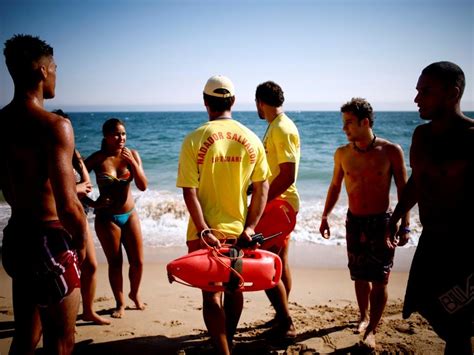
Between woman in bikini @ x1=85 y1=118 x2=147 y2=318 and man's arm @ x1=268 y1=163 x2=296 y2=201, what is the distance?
1486 millimetres

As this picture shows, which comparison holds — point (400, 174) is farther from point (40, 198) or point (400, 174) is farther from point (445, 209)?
point (40, 198)

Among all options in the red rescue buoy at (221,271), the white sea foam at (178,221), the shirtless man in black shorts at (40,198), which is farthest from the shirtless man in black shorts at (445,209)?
the white sea foam at (178,221)

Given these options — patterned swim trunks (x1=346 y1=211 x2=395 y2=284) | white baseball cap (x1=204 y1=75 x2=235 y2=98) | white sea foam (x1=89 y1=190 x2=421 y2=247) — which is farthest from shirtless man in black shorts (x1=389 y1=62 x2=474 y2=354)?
white sea foam (x1=89 y1=190 x2=421 y2=247)

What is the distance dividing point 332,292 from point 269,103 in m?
2.64

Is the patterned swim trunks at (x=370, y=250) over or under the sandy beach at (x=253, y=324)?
over

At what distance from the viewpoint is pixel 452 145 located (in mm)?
2471

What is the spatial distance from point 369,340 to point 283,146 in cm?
188

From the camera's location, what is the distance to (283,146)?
355 cm

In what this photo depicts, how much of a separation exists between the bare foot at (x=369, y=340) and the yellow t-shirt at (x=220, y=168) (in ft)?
5.27

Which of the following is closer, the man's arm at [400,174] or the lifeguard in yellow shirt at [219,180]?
the lifeguard in yellow shirt at [219,180]

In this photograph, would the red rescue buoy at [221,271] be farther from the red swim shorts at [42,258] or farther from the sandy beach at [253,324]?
the sandy beach at [253,324]

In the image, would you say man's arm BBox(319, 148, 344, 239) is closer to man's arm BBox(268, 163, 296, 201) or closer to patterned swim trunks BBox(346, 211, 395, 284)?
patterned swim trunks BBox(346, 211, 395, 284)

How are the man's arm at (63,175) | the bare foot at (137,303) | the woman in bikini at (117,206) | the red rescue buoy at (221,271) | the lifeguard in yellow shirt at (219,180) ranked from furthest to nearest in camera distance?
the bare foot at (137,303)
the woman in bikini at (117,206)
the lifeguard in yellow shirt at (219,180)
the red rescue buoy at (221,271)
the man's arm at (63,175)

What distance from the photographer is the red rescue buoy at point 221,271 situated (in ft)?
8.21
